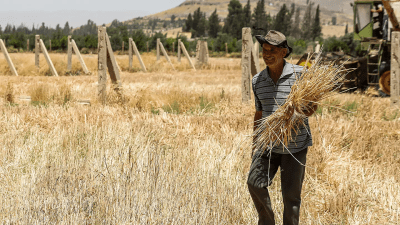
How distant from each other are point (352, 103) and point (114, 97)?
4967mm

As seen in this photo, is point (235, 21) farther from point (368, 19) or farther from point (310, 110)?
point (310, 110)

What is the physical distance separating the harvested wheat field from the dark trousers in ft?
1.56

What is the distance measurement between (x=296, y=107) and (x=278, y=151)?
0.42 m

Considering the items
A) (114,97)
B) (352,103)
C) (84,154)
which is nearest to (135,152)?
(84,154)

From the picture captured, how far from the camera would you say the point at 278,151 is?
349 cm

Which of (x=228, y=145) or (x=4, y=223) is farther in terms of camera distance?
(x=228, y=145)

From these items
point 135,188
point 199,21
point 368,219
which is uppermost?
point 199,21

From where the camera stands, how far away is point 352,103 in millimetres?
9250

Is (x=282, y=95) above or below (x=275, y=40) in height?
below

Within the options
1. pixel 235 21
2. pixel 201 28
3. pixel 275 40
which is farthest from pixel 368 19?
pixel 201 28

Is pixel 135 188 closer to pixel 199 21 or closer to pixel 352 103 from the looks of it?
pixel 352 103

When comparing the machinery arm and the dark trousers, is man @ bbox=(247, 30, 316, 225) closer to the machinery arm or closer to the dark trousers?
the dark trousers

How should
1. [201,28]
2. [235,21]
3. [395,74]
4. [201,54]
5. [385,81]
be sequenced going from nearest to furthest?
[395,74]
[385,81]
[201,54]
[235,21]
[201,28]

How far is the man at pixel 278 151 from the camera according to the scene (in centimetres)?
341
